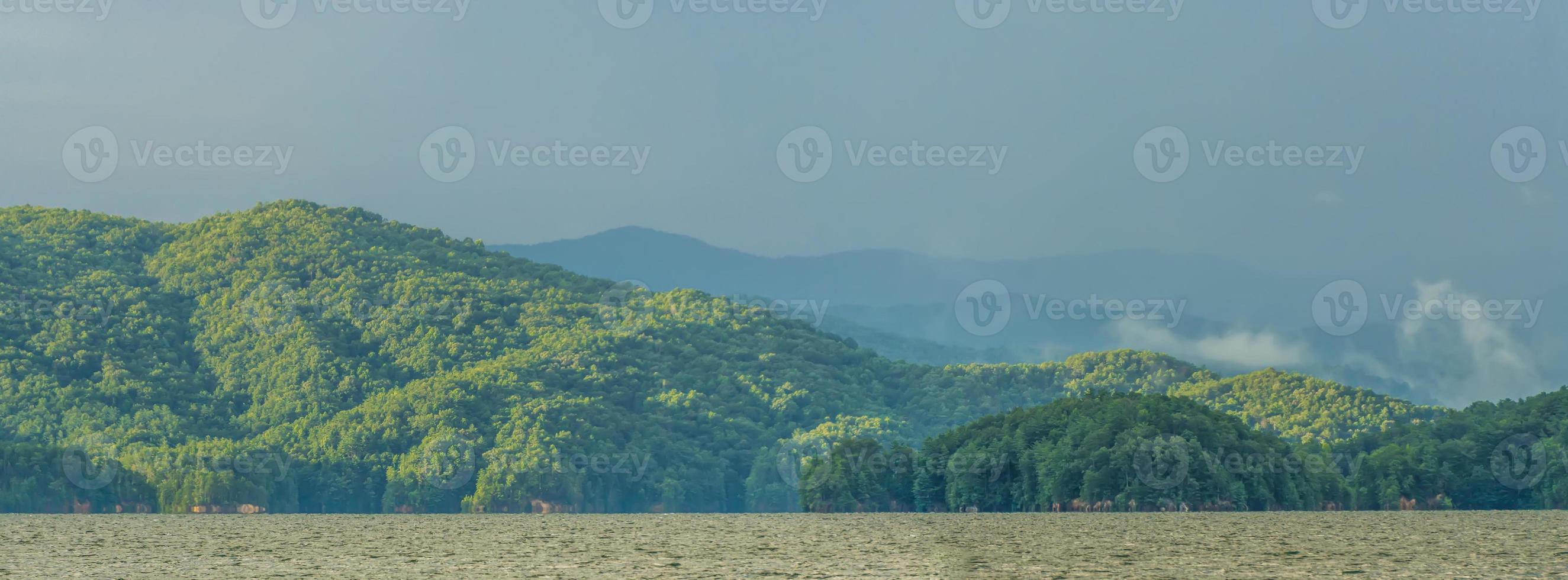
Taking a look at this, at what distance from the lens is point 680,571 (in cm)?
8188

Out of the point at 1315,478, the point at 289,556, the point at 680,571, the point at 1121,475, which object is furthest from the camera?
the point at 1315,478

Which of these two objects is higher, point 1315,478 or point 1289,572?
point 1315,478

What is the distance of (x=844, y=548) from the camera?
106 meters

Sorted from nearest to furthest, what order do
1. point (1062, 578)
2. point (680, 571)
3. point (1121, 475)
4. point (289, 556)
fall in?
point (1062, 578)
point (680, 571)
point (289, 556)
point (1121, 475)

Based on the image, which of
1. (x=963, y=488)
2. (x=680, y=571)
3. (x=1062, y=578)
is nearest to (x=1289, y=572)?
(x=1062, y=578)

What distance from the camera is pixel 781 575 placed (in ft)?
249

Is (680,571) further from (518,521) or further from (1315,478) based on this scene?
(1315,478)

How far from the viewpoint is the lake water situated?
80.1 meters

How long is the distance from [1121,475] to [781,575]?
106 metres

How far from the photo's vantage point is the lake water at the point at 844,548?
80.1 m

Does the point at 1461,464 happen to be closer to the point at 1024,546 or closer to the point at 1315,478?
the point at 1315,478

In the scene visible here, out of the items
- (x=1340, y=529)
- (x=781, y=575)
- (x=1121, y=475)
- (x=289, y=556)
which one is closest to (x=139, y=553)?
(x=289, y=556)

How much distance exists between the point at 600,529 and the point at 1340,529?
62.7m

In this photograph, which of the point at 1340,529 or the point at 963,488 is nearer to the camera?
the point at 1340,529
